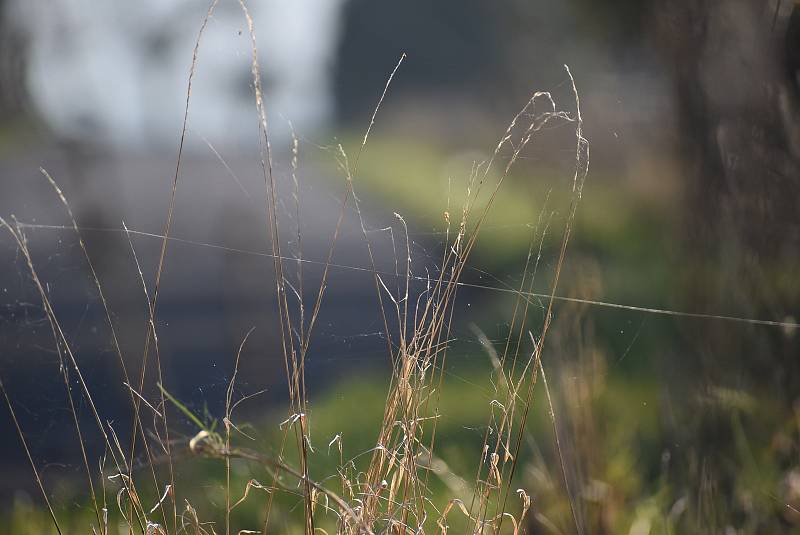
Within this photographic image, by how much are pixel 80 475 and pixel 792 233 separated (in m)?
1.47

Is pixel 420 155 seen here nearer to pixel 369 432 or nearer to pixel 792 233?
pixel 369 432

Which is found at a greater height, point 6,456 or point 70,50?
point 70,50

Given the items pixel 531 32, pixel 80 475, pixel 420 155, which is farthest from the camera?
pixel 531 32

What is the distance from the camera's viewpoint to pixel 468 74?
13.7 metres

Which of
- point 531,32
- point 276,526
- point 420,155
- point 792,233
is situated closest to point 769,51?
point 792,233

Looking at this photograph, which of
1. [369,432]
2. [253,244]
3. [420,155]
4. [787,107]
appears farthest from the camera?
[420,155]

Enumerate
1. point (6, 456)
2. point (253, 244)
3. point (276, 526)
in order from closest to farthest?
1. point (276, 526)
2. point (6, 456)
3. point (253, 244)

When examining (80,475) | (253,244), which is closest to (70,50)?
(253,244)

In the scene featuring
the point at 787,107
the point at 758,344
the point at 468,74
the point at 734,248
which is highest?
the point at 787,107

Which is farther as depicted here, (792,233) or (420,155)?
(420,155)

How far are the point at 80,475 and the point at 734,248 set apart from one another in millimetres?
1348

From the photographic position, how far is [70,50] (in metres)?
3.21

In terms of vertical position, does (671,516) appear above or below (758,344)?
below

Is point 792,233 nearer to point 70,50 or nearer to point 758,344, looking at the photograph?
point 758,344
